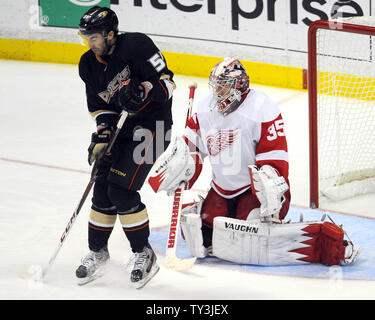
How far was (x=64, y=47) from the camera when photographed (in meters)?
8.54

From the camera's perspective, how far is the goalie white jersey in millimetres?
3855

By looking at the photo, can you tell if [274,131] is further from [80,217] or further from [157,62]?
[80,217]

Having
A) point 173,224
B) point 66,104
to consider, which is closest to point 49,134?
point 66,104

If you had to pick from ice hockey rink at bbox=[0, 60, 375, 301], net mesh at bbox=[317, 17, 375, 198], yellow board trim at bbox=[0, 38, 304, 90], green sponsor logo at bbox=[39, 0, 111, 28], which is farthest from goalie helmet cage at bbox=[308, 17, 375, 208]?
green sponsor logo at bbox=[39, 0, 111, 28]

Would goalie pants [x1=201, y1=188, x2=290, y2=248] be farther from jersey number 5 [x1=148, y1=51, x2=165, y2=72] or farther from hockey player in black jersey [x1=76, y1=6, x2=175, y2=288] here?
jersey number 5 [x1=148, y1=51, x2=165, y2=72]

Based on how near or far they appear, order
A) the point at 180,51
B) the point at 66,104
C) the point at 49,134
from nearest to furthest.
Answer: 1. the point at 49,134
2. the point at 66,104
3. the point at 180,51

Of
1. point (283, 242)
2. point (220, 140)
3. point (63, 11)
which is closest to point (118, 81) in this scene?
point (220, 140)

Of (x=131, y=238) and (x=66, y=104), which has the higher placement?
(x=131, y=238)

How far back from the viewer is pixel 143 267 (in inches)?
146

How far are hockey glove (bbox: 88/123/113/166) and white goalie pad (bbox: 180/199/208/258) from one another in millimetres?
527

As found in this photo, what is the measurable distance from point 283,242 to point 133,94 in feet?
3.12

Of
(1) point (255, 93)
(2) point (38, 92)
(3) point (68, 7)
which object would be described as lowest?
(2) point (38, 92)

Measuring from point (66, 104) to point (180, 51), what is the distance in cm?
133
